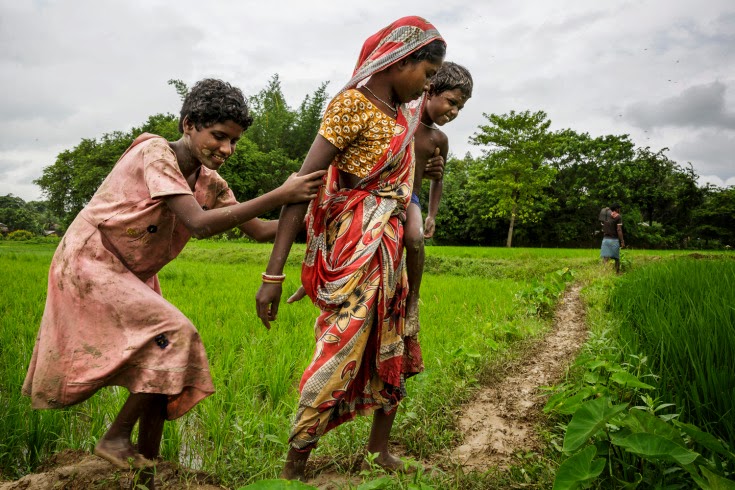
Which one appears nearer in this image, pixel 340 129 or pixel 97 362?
pixel 97 362

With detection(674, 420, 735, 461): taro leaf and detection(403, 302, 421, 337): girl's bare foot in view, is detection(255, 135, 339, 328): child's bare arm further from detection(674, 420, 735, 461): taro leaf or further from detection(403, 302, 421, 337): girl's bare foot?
detection(674, 420, 735, 461): taro leaf

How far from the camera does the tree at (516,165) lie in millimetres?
23250

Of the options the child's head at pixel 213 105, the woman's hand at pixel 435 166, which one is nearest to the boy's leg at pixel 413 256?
the woman's hand at pixel 435 166

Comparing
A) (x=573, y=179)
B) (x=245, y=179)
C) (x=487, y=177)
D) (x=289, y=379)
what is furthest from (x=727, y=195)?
(x=289, y=379)

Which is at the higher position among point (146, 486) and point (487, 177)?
point (487, 177)

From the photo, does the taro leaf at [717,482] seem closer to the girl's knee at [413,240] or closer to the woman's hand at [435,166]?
the girl's knee at [413,240]

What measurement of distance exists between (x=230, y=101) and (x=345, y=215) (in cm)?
59

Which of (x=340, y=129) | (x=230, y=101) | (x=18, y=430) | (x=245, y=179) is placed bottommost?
(x=18, y=430)

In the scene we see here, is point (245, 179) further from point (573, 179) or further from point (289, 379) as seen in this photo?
point (289, 379)

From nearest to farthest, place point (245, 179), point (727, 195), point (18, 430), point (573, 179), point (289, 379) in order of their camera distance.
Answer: point (18, 430)
point (289, 379)
point (245, 179)
point (727, 195)
point (573, 179)

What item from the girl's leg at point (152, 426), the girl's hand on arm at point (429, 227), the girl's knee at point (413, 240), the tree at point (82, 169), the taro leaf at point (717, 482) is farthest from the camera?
the tree at point (82, 169)

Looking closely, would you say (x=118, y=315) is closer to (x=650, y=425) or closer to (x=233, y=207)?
(x=233, y=207)

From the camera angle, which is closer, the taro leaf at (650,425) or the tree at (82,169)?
the taro leaf at (650,425)

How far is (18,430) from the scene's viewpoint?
78.0 inches
